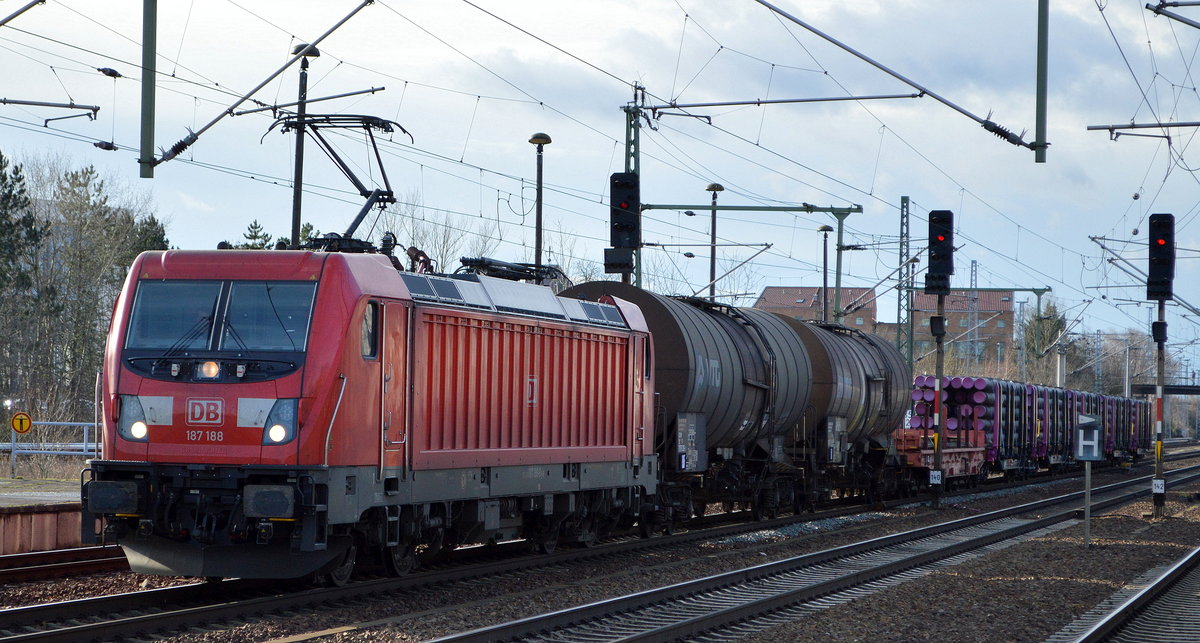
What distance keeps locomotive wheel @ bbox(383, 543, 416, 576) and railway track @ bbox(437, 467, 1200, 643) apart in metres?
2.79

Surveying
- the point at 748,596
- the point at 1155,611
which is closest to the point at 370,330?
the point at 748,596

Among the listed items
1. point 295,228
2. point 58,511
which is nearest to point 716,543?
point 58,511

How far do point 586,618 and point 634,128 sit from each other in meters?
14.8

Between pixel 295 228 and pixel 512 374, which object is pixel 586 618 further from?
pixel 295 228

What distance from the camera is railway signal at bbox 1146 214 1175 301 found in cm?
2598

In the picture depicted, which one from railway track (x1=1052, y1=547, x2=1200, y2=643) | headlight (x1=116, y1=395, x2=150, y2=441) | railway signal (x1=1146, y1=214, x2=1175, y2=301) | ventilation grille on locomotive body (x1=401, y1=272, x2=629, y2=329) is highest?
railway signal (x1=1146, y1=214, x2=1175, y2=301)

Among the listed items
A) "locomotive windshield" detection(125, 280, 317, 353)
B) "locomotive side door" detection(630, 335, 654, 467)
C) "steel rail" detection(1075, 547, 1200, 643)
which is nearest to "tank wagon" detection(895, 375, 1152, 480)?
"locomotive side door" detection(630, 335, 654, 467)

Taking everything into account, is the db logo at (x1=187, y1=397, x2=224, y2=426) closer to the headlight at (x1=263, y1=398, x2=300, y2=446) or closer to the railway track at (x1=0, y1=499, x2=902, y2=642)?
the headlight at (x1=263, y1=398, x2=300, y2=446)

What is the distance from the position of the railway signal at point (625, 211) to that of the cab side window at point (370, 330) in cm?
904

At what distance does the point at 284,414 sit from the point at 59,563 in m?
4.38

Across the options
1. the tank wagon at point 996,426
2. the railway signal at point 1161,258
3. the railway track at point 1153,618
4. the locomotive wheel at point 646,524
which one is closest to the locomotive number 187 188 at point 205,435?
the railway track at point 1153,618

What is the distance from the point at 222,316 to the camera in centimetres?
1230

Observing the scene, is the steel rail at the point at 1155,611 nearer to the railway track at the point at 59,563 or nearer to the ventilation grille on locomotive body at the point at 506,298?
the ventilation grille on locomotive body at the point at 506,298

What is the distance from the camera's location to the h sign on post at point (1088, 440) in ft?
62.3
